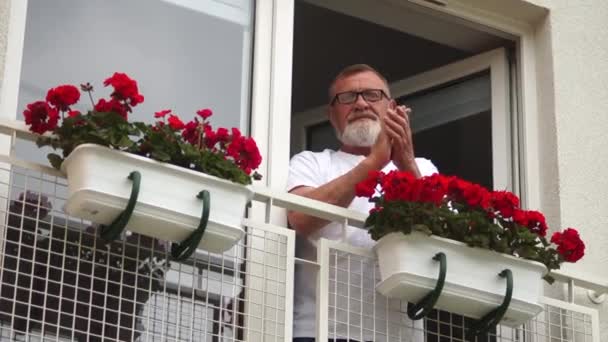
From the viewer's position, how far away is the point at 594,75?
8594 millimetres

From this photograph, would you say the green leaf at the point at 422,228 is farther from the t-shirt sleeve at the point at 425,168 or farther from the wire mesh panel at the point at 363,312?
the t-shirt sleeve at the point at 425,168

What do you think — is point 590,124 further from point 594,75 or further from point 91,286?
point 91,286

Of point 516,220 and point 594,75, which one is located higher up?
point 594,75

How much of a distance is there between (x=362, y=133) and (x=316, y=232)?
2.11 ft

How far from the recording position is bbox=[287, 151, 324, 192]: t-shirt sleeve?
7.56 metres

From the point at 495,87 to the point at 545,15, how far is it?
14.7 inches

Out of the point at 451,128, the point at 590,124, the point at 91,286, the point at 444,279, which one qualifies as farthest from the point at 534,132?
the point at 91,286

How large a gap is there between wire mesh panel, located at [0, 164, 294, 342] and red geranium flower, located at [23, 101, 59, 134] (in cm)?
17

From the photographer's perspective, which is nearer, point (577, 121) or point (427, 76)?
point (577, 121)

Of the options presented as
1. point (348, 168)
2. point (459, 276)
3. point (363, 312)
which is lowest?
point (363, 312)

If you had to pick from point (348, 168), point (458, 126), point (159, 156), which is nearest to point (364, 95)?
point (348, 168)

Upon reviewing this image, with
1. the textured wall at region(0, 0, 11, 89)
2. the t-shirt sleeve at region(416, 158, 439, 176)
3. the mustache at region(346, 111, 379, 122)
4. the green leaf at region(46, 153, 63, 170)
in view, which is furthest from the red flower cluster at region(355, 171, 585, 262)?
the textured wall at region(0, 0, 11, 89)

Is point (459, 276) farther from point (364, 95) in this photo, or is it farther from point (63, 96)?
point (63, 96)

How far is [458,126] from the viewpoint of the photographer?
9055 mm
